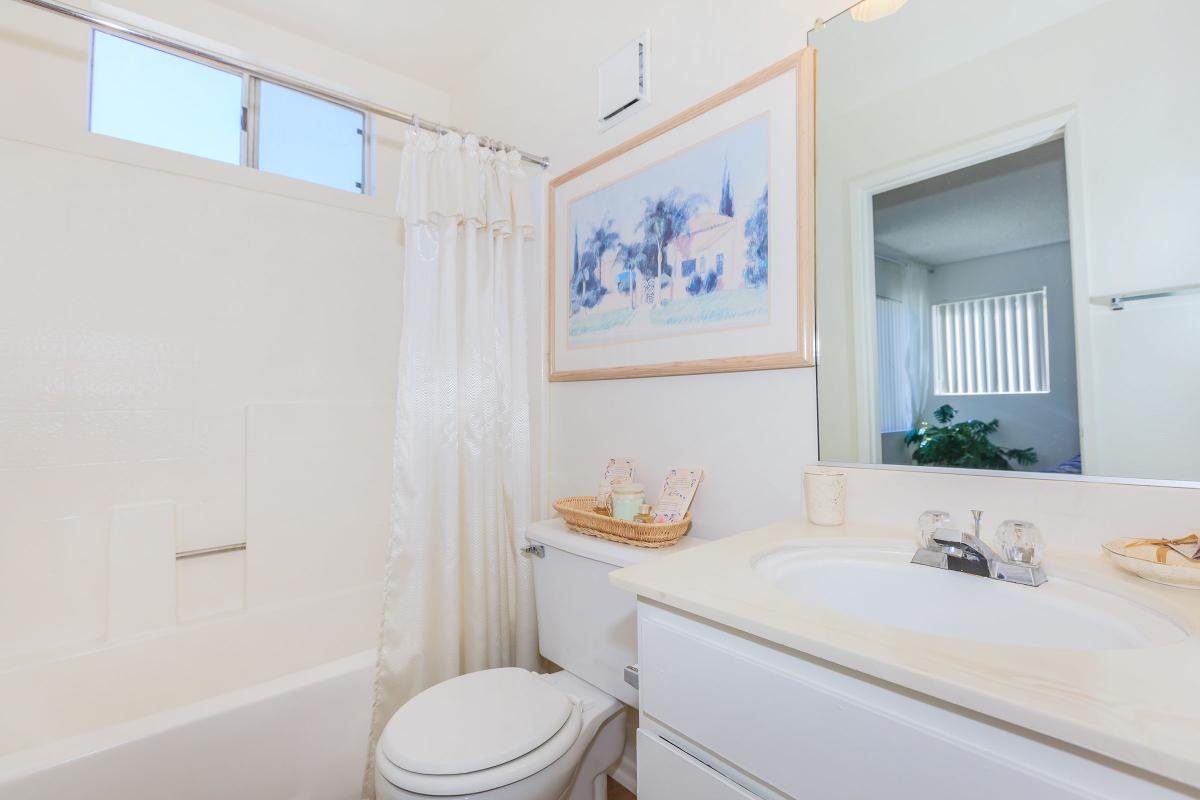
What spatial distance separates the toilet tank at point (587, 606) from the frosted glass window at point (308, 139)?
171cm

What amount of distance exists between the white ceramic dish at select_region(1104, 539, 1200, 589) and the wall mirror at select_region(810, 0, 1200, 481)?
0.42 ft

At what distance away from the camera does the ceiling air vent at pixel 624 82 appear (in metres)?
1.51

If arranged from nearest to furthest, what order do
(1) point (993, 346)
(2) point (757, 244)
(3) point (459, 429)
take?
(1) point (993, 346), (2) point (757, 244), (3) point (459, 429)

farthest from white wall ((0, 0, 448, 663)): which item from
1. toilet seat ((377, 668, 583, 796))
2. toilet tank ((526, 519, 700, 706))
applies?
toilet seat ((377, 668, 583, 796))

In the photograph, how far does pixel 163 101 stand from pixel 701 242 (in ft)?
6.55

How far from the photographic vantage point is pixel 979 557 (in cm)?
78

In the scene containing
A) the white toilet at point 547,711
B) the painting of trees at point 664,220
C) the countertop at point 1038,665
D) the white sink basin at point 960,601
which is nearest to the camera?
the countertop at point 1038,665

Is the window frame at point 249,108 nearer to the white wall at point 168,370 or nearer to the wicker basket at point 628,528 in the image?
the white wall at point 168,370

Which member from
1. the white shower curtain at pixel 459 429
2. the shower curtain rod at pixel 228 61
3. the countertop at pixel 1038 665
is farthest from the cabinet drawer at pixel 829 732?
the shower curtain rod at pixel 228 61

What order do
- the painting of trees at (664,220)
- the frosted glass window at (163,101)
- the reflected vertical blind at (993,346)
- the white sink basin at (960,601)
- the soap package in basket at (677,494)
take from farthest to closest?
the frosted glass window at (163,101), the painting of trees at (664,220), the soap package in basket at (677,494), the reflected vertical blind at (993,346), the white sink basin at (960,601)

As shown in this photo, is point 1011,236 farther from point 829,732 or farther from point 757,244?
point 829,732

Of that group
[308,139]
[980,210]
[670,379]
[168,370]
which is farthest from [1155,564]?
[308,139]

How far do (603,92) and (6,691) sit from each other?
233 centimetres

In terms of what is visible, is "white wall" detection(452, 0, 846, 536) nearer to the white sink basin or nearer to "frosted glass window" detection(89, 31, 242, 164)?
the white sink basin
